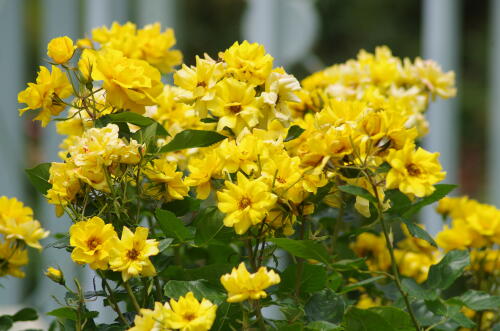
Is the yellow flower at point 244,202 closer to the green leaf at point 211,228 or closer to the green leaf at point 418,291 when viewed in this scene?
the green leaf at point 211,228

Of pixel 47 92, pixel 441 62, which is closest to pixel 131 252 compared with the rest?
pixel 47 92

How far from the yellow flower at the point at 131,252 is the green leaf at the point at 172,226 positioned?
0.05m

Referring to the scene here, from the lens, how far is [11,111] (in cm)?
331

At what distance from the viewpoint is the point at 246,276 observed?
702 millimetres

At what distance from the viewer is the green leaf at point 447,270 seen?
914 millimetres

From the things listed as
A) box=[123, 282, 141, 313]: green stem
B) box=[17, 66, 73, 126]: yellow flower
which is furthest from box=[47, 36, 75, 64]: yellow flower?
box=[123, 282, 141, 313]: green stem

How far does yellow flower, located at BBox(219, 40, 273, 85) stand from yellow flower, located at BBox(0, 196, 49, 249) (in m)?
0.35

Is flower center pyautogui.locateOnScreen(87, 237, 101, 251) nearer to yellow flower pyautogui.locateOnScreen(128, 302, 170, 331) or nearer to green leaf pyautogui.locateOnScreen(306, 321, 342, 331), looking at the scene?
yellow flower pyautogui.locateOnScreen(128, 302, 170, 331)

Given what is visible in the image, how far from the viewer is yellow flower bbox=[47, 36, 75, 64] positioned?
0.88m

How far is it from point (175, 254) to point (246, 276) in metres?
0.35

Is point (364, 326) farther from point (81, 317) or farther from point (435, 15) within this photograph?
point (435, 15)

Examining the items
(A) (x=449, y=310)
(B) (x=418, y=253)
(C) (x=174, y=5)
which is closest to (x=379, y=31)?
(C) (x=174, y=5)

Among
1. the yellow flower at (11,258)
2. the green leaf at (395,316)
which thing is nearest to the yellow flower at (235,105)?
the green leaf at (395,316)

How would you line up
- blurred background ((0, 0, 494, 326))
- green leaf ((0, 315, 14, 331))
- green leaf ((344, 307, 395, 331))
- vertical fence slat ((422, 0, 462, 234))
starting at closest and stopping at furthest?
green leaf ((344, 307, 395, 331)) → green leaf ((0, 315, 14, 331)) → vertical fence slat ((422, 0, 462, 234)) → blurred background ((0, 0, 494, 326))
